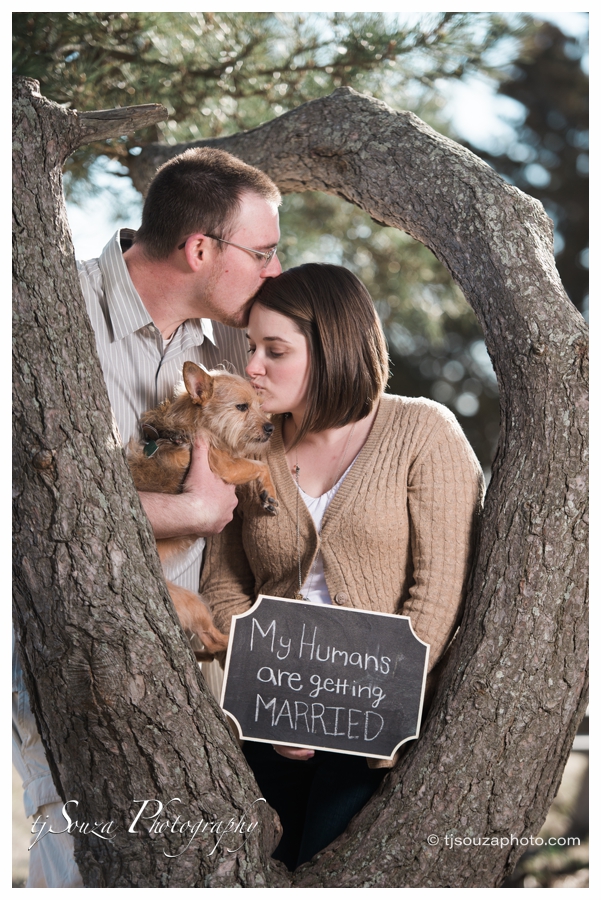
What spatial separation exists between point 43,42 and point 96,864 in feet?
9.67

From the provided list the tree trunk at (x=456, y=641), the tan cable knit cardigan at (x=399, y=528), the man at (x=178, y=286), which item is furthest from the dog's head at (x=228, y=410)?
the tree trunk at (x=456, y=641)

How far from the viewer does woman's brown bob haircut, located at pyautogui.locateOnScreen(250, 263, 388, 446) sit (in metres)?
2.16

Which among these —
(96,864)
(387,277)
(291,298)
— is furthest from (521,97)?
(96,864)

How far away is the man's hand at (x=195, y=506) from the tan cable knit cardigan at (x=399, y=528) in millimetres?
131

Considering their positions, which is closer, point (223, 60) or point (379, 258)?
point (223, 60)

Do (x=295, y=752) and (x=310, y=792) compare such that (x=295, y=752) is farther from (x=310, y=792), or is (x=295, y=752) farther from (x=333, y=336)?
(x=333, y=336)

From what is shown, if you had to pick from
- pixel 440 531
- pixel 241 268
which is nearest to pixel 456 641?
pixel 440 531

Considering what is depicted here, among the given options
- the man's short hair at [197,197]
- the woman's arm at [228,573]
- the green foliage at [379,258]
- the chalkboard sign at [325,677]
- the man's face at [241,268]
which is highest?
the green foliage at [379,258]

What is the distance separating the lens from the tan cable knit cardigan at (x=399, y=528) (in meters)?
2.07

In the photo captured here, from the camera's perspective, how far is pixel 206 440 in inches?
94.3

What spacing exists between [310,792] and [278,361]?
4.30 feet

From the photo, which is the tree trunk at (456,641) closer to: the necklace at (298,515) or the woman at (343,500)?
the woman at (343,500)

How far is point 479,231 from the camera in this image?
217cm

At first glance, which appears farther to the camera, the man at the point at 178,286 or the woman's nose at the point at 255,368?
the man at the point at 178,286
